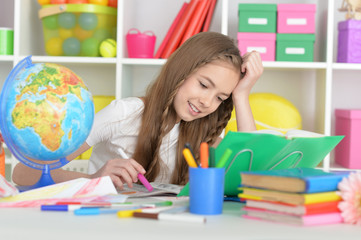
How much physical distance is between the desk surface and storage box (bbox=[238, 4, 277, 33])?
68.9 inches

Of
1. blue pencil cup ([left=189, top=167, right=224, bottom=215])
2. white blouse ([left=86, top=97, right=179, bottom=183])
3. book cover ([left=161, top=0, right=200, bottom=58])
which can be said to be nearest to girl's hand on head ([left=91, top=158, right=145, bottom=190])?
blue pencil cup ([left=189, top=167, right=224, bottom=215])

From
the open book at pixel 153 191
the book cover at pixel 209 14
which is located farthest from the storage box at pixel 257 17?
the open book at pixel 153 191

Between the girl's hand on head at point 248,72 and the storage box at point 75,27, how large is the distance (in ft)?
Answer: 3.26

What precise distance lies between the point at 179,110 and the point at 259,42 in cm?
95

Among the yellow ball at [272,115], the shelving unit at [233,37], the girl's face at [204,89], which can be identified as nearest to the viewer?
the girl's face at [204,89]

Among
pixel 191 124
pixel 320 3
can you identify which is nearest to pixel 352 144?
pixel 320 3

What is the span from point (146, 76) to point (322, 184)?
6.73 ft

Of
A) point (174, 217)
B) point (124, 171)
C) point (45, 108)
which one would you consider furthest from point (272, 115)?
point (174, 217)

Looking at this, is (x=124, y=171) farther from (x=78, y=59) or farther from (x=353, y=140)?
(x=353, y=140)

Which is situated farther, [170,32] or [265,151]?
[170,32]

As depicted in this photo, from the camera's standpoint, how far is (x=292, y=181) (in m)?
0.78

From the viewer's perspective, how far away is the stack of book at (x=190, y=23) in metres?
2.42

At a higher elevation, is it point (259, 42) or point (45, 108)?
point (259, 42)

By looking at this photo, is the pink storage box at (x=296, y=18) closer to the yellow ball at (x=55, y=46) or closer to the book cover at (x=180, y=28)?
the book cover at (x=180, y=28)
